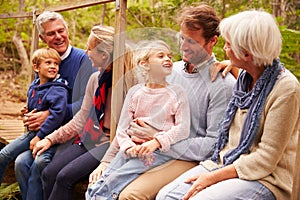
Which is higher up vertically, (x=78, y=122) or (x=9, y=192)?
(x=78, y=122)

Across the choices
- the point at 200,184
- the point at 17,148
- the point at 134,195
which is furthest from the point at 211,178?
the point at 17,148

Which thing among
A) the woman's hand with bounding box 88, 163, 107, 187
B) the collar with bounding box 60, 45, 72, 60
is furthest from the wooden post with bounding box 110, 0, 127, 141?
the collar with bounding box 60, 45, 72, 60

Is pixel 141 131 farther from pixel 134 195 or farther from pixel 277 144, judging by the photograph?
pixel 277 144

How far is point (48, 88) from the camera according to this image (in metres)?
3.78

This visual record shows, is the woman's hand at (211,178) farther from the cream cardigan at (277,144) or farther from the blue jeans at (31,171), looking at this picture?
the blue jeans at (31,171)

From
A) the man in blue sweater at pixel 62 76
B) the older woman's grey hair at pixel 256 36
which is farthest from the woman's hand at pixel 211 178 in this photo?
the man in blue sweater at pixel 62 76

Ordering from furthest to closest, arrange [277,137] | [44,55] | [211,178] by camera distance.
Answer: [44,55], [211,178], [277,137]

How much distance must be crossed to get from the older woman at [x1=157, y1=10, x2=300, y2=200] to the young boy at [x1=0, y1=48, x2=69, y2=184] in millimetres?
1530

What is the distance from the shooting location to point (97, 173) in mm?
3010

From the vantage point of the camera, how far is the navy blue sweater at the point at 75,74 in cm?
357

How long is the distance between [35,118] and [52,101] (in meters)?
0.23

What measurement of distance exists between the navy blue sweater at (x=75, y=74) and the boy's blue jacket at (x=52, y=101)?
57mm

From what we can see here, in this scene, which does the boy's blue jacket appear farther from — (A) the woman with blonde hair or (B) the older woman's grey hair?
(B) the older woman's grey hair

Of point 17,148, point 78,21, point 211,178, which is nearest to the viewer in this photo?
point 211,178
